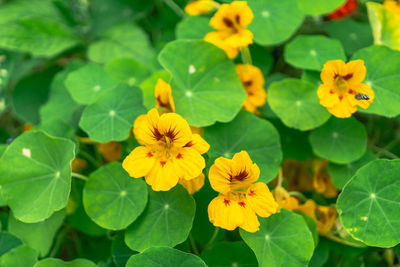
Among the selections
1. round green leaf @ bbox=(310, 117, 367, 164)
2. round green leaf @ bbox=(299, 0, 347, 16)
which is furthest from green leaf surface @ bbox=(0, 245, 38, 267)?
round green leaf @ bbox=(299, 0, 347, 16)

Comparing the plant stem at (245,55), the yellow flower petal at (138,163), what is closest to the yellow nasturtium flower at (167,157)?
the yellow flower petal at (138,163)

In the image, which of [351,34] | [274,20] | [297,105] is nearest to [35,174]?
[297,105]

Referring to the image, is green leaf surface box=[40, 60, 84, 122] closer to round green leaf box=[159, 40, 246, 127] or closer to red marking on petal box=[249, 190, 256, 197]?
round green leaf box=[159, 40, 246, 127]

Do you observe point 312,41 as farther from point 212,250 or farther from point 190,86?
point 212,250

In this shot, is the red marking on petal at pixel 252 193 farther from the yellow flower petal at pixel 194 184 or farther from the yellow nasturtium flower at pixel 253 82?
the yellow nasturtium flower at pixel 253 82

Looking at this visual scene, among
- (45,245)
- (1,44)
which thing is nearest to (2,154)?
(45,245)

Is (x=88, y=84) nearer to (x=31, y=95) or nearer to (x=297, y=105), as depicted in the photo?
(x=31, y=95)

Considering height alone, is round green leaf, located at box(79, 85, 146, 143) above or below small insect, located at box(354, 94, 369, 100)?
below

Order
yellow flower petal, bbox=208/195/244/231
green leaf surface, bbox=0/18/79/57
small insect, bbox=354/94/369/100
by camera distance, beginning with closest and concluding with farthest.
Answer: yellow flower petal, bbox=208/195/244/231, small insect, bbox=354/94/369/100, green leaf surface, bbox=0/18/79/57
